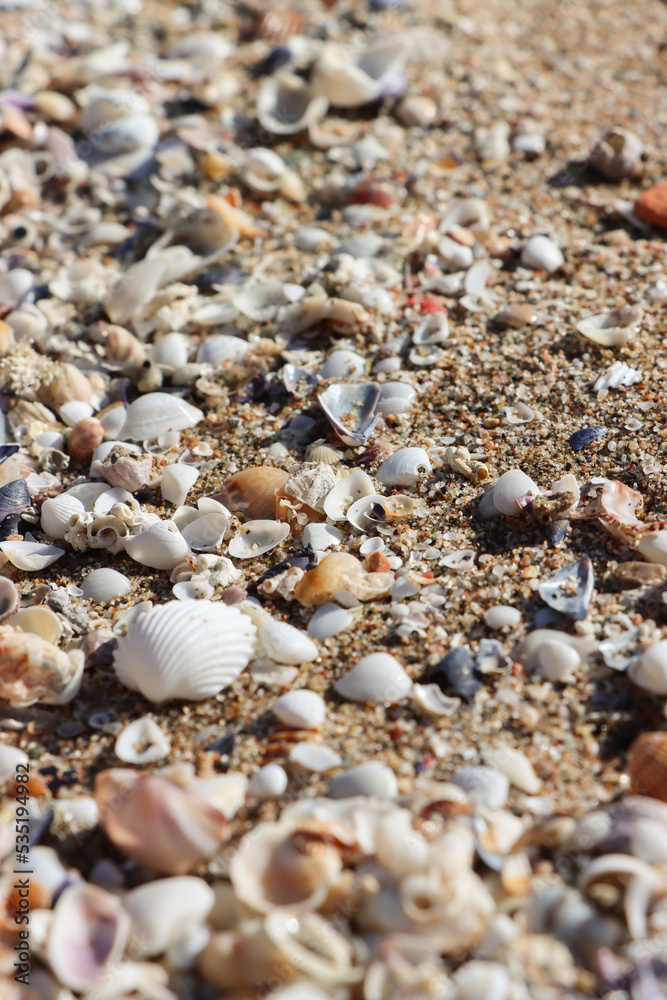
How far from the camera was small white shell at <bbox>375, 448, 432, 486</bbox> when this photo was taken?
107 inches

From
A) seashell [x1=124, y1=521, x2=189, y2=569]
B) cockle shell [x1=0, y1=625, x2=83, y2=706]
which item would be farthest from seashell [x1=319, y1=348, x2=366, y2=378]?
cockle shell [x1=0, y1=625, x2=83, y2=706]

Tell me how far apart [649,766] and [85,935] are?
1355 mm

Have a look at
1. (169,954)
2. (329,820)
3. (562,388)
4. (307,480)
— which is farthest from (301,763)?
(562,388)

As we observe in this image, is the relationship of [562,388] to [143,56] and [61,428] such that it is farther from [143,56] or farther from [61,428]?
[143,56]

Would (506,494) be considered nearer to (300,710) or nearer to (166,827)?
(300,710)

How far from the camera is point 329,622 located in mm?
2361

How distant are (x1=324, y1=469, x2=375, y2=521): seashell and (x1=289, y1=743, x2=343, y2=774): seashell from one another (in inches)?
34.3

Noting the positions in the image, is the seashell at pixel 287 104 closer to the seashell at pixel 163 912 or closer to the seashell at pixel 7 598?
the seashell at pixel 7 598

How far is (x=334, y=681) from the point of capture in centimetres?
223

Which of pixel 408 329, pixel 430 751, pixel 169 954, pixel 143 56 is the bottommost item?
pixel 169 954

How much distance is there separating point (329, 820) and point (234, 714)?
1.59 feet

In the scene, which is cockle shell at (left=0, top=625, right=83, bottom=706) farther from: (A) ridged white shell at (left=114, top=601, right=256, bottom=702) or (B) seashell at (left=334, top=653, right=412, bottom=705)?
(B) seashell at (left=334, top=653, right=412, bottom=705)

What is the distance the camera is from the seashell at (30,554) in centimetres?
Result: 263

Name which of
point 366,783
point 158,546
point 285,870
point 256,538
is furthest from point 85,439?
point 285,870
